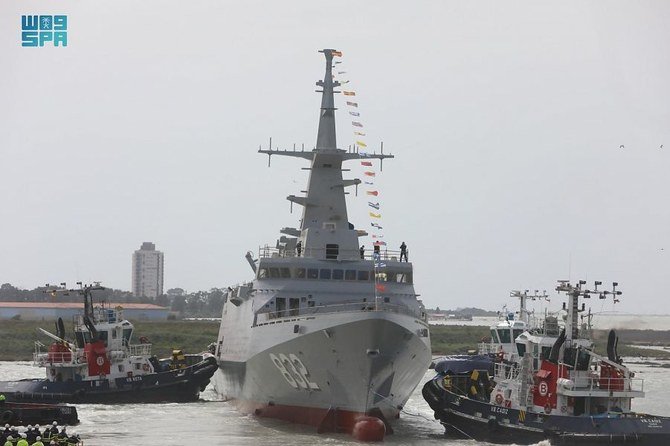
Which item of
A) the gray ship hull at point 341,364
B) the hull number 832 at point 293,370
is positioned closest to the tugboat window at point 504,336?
the gray ship hull at point 341,364

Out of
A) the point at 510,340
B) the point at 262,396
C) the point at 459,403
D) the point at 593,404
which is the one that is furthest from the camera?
the point at 510,340

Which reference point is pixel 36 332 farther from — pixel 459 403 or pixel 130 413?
pixel 459 403

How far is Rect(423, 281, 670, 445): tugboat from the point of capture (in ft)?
135

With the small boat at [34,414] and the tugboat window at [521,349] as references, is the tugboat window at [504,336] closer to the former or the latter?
the tugboat window at [521,349]

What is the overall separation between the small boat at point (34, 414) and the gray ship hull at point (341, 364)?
27.8 feet

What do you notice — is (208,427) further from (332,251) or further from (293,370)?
(332,251)

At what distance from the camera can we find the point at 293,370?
4838cm

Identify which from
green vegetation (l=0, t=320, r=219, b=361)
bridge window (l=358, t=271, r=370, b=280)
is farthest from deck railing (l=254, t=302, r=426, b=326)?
green vegetation (l=0, t=320, r=219, b=361)

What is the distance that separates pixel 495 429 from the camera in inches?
1740

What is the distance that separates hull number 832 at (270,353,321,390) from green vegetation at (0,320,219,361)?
187ft

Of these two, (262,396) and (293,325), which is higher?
(293,325)

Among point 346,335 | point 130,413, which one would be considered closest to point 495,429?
point 346,335

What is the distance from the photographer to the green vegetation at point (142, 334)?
108562 millimetres

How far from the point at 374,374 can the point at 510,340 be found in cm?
1469
